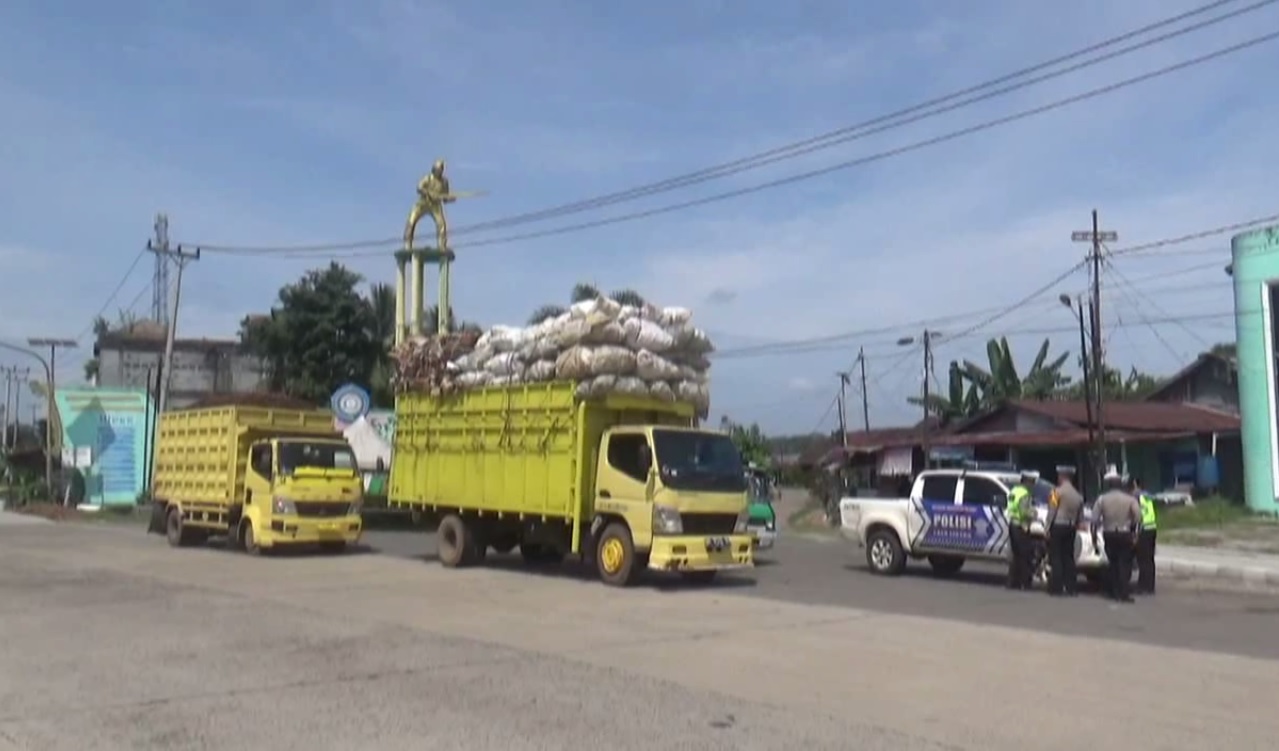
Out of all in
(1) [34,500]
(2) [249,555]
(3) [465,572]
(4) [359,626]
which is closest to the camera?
(4) [359,626]

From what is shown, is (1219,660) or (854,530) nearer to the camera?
(1219,660)

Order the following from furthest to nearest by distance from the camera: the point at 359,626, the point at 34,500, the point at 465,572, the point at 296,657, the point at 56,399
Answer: the point at 34,500
the point at 56,399
the point at 465,572
the point at 359,626
the point at 296,657

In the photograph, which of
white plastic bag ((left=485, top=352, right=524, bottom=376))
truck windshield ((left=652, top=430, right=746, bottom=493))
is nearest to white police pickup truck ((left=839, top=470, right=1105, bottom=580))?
truck windshield ((left=652, top=430, right=746, bottom=493))

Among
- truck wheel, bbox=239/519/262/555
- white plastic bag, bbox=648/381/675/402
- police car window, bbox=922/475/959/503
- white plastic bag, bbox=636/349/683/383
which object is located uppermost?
white plastic bag, bbox=636/349/683/383

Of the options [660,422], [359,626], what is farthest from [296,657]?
[660,422]

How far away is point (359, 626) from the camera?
13.8m

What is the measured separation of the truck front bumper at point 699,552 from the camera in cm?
1791

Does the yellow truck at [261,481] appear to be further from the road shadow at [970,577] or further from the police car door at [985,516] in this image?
the police car door at [985,516]

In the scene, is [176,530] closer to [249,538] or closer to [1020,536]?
[249,538]

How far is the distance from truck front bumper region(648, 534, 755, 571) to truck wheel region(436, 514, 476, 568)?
4.78 m

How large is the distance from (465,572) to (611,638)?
28.5 ft

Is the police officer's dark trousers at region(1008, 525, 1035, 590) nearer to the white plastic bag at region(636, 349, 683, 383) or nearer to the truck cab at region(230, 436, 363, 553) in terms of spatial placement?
the white plastic bag at region(636, 349, 683, 383)

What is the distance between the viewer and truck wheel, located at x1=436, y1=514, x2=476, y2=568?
71.8 feet

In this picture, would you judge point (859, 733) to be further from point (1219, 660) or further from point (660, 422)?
point (660, 422)
